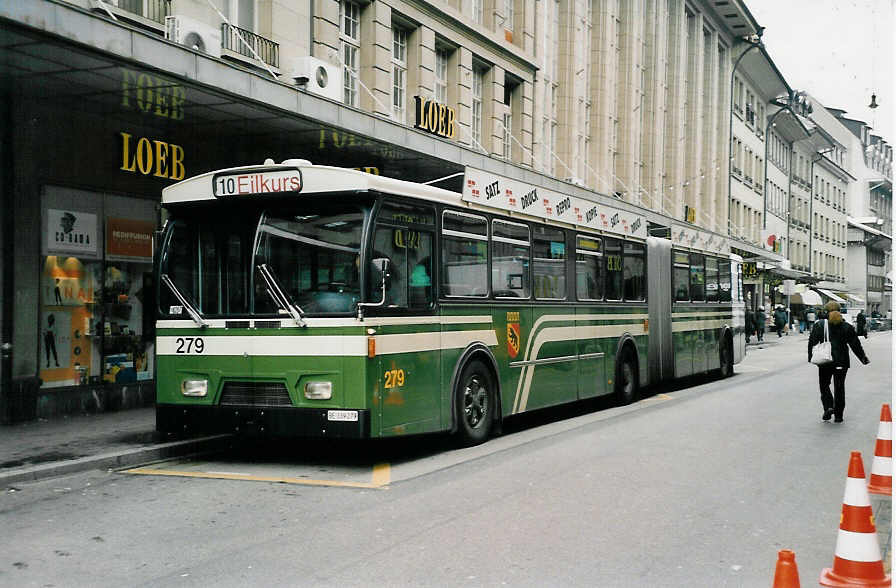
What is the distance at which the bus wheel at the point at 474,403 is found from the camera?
427 inches

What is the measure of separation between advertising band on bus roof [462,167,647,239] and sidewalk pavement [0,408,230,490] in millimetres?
4110

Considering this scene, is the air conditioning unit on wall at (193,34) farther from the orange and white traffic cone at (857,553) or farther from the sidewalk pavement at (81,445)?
the orange and white traffic cone at (857,553)

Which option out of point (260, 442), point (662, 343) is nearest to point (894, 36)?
point (260, 442)

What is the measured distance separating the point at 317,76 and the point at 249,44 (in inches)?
48.5

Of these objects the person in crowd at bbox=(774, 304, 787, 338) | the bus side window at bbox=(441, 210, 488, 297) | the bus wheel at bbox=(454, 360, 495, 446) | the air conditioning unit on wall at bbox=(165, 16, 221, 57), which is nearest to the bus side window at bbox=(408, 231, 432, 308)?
the bus side window at bbox=(441, 210, 488, 297)

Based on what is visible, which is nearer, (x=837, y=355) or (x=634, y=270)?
(x=837, y=355)

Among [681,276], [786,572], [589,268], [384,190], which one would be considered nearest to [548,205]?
[589,268]

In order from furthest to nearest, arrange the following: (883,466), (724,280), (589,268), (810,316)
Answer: (810,316) → (724,280) → (589,268) → (883,466)

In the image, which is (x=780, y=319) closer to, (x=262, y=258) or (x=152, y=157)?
(x=152, y=157)

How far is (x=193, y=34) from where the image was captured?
14203 millimetres

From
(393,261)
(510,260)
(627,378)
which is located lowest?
(627,378)

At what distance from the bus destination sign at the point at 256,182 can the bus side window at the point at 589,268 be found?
5895mm

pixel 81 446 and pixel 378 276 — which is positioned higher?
pixel 378 276

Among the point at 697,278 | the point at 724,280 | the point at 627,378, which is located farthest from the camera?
the point at 724,280
